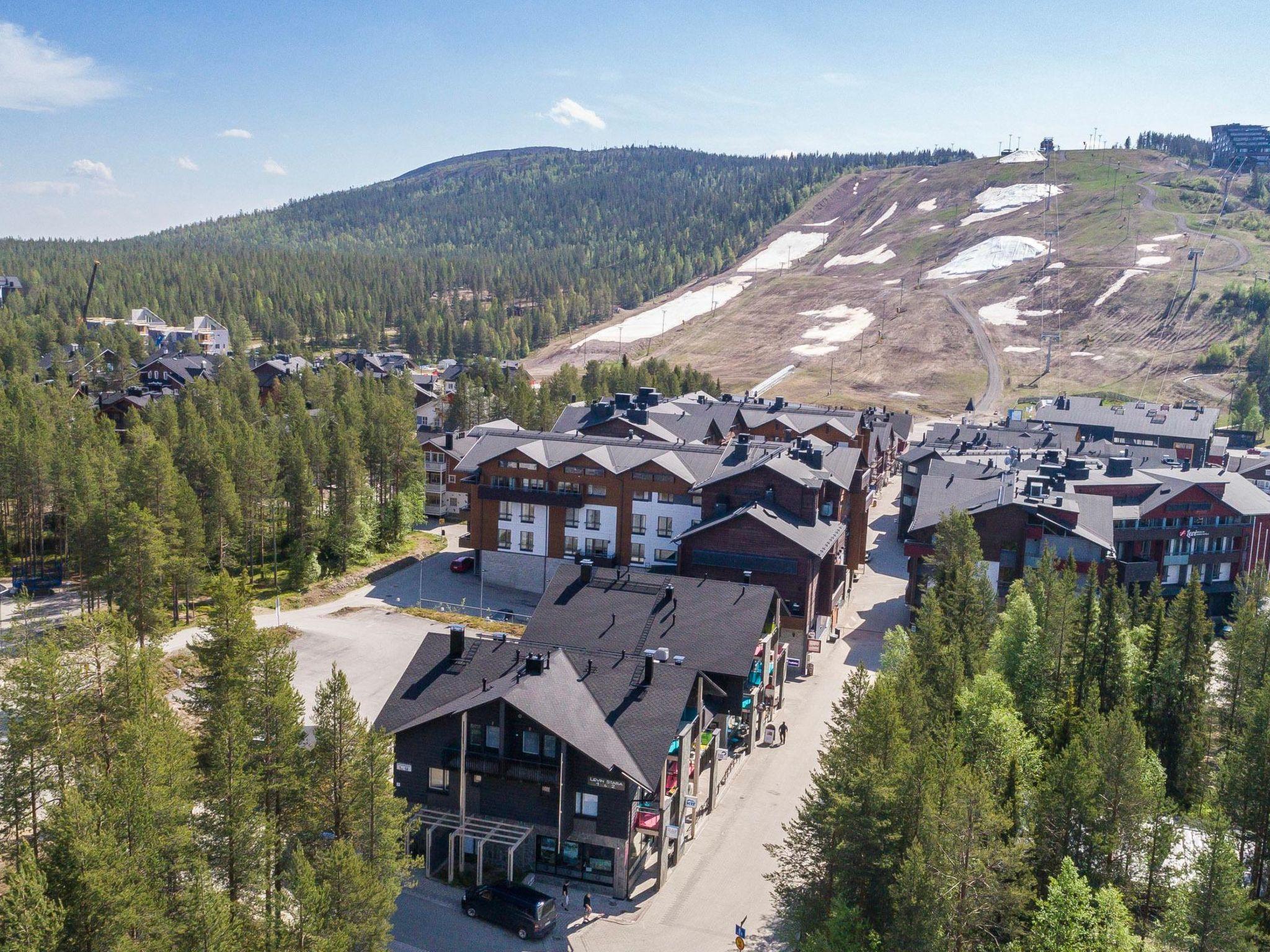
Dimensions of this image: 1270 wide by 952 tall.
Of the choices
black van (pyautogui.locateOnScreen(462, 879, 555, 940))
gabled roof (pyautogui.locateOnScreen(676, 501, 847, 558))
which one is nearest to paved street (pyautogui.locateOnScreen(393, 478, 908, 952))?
black van (pyautogui.locateOnScreen(462, 879, 555, 940))

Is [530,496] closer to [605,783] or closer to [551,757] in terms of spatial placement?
[551,757]

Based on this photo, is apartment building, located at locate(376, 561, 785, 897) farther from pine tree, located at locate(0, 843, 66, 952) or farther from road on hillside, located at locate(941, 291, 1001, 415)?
road on hillside, located at locate(941, 291, 1001, 415)

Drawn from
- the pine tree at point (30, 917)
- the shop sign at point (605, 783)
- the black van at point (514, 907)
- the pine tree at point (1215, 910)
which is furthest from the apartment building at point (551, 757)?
the pine tree at point (1215, 910)

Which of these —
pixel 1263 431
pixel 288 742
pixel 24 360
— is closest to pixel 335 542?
pixel 288 742

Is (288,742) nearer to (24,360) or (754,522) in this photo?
(754,522)

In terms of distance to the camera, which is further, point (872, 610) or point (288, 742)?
point (872, 610)

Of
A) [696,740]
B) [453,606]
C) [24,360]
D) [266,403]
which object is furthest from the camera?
[24,360]

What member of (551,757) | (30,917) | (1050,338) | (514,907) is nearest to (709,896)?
(514,907)
